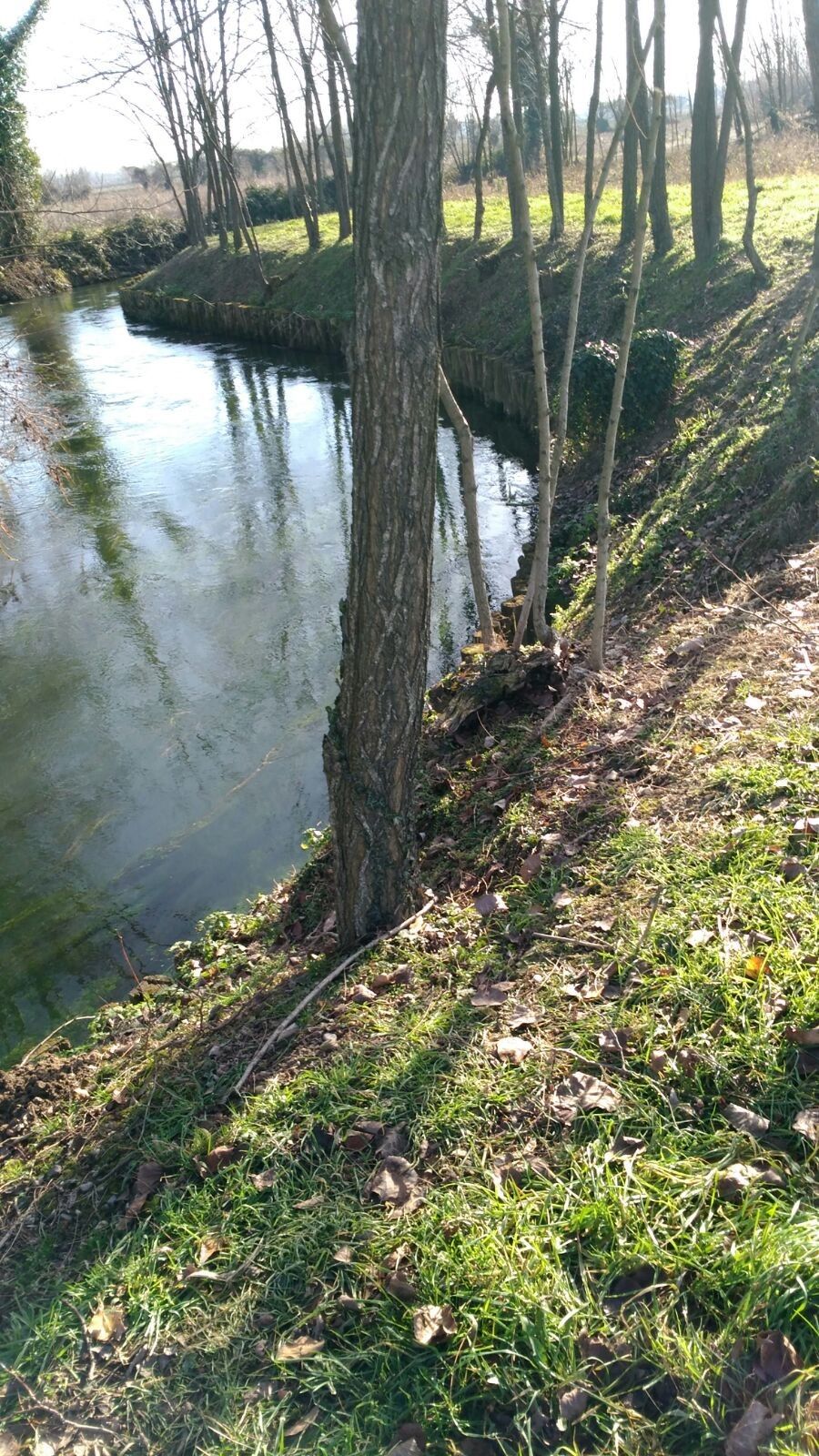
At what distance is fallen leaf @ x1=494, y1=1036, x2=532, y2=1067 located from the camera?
291 centimetres

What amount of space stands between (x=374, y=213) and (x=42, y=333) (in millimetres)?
28658

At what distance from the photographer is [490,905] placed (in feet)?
13.0

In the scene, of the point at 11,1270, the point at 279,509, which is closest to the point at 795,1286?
the point at 11,1270

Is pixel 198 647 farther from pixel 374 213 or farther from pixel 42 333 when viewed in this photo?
pixel 42 333

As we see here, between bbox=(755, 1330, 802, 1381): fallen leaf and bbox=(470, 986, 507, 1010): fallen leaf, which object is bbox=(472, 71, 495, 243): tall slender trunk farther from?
bbox=(755, 1330, 802, 1381): fallen leaf

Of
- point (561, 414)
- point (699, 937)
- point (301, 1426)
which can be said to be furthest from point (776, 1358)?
point (561, 414)

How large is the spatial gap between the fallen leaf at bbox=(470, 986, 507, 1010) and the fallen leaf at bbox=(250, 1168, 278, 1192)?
0.86 meters

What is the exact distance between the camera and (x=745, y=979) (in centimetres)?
284

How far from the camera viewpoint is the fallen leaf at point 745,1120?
→ 7.91 ft

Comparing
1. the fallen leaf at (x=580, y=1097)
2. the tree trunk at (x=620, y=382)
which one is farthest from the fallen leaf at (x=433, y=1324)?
the tree trunk at (x=620, y=382)

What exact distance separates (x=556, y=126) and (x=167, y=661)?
14.1 m

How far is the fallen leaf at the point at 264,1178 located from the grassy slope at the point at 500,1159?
13mm

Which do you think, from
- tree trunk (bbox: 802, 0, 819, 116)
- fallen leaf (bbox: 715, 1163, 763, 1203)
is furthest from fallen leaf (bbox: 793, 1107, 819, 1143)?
tree trunk (bbox: 802, 0, 819, 116)

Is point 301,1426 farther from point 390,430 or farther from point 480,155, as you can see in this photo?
point 480,155
